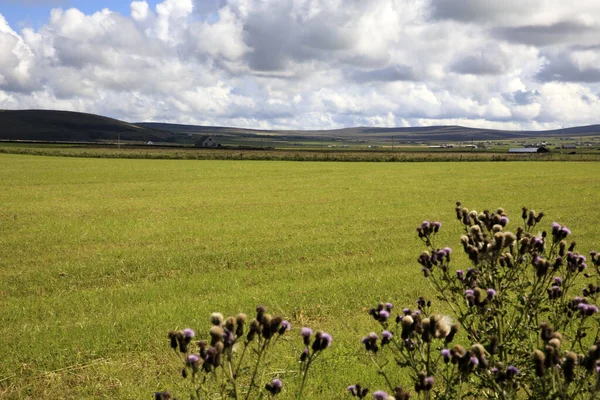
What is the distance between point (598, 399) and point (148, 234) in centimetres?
1571

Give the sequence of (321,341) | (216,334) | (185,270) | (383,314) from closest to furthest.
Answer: (216,334) → (321,341) → (383,314) → (185,270)

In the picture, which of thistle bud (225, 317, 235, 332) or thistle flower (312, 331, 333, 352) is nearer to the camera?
thistle bud (225, 317, 235, 332)

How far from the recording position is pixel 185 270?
41.9 ft

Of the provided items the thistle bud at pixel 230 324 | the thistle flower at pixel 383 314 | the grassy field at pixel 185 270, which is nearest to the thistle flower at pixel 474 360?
the thistle flower at pixel 383 314

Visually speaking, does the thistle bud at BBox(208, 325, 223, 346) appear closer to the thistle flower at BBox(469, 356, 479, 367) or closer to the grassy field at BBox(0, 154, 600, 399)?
the thistle flower at BBox(469, 356, 479, 367)

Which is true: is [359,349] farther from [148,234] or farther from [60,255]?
[148,234]

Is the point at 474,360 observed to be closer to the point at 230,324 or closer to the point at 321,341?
the point at 321,341

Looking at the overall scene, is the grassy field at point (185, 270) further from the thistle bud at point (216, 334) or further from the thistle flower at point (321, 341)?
the thistle bud at point (216, 334)

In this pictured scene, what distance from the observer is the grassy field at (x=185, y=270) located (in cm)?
718

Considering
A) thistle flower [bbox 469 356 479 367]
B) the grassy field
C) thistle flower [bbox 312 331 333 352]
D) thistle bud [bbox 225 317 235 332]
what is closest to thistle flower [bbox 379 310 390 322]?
thistle flower [bbox 312 331 333 352]

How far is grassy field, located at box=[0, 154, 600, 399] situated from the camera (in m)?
7.18

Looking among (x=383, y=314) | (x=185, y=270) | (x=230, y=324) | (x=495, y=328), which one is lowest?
(x=185, y=270)

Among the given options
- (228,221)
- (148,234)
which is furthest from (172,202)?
(148,234)

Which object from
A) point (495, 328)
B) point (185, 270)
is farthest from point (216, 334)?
point (185, 270)
